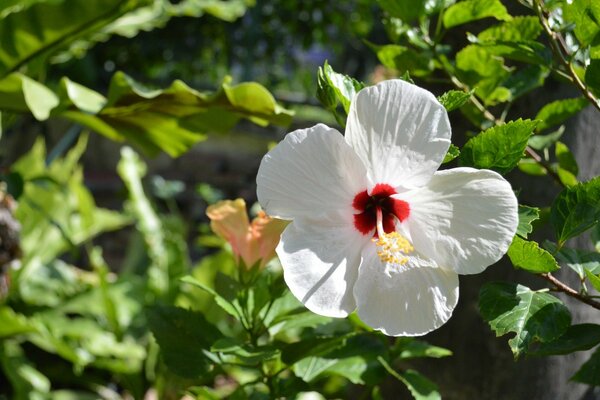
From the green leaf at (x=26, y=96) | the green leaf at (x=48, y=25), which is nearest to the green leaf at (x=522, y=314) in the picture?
the green leaf at (x=26, y=96)

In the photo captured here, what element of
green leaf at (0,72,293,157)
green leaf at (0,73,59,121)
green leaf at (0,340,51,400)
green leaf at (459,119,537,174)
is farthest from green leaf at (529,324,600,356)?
green leaf at (0,340,51,400)

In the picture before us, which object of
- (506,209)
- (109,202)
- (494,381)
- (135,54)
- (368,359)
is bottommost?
(109,202)

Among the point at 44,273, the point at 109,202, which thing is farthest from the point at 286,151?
the point at 109,202

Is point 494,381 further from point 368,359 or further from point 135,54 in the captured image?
point 135,54

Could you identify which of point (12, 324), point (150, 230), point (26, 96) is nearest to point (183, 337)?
point (26, 96)

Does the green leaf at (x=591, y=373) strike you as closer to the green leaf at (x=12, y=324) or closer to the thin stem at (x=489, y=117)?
the thin stem at (x=489, y=117)

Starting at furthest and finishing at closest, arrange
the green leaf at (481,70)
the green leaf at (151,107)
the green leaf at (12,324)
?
1. the green leaf at (12,324)
2. the green leaf at (151,107)
3. the green leaf at (481,70)
